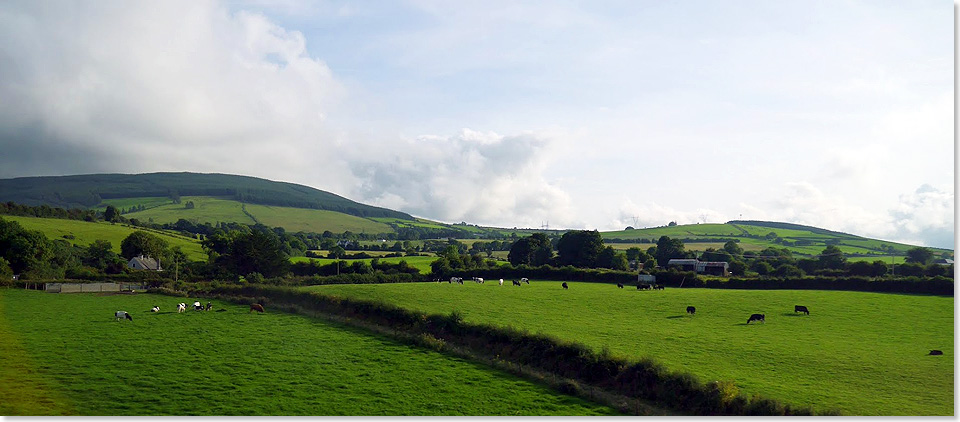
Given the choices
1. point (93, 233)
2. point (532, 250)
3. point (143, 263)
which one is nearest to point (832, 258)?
point (532, 250)

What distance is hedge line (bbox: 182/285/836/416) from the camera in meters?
12.1

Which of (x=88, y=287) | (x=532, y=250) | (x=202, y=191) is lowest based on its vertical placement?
(x=88, y=287)

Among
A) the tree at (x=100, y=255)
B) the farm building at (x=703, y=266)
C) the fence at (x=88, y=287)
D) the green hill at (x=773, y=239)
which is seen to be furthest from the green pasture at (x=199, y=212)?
the green hill at (x=773, y=239)

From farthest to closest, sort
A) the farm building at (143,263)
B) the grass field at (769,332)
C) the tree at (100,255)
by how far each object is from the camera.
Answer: the farm building at (143,263), the tree at (100,255), the grass field at (769,332)

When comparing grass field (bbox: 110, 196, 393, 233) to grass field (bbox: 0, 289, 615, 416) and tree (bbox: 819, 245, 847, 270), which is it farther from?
grass field (bbox: 0, 289, 615, 416)

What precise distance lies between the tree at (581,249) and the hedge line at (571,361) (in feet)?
106

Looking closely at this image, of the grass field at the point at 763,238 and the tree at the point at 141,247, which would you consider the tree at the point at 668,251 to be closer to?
the grass field at the point at 763,238

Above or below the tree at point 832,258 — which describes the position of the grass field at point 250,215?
above

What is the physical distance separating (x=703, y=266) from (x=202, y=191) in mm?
97639

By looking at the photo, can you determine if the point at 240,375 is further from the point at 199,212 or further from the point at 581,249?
the point at 199,212

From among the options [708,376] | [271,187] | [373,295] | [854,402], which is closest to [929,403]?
[854,402]

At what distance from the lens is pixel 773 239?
63.2 metres

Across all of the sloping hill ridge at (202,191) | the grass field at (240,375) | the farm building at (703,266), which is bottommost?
the grass field at (240,375)

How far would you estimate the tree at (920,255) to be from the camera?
28.5 metres
